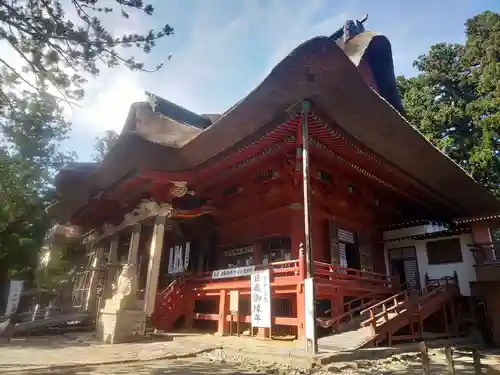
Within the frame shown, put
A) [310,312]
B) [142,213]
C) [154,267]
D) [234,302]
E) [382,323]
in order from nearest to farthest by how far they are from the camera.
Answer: [310,312], [382,323], [234,302], [154,267], [142,213]

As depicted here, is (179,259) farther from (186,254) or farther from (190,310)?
(190,310)

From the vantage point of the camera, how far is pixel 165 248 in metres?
14.1

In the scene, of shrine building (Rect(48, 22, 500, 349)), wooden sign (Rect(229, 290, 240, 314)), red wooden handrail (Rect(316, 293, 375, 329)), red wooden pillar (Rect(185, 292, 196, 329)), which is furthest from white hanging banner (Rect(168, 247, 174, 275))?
red wooden handrail (Rect(316, 293, 375, 329))

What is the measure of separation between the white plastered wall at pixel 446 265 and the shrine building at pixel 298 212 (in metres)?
0.04

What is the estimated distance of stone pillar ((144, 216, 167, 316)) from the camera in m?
9.82

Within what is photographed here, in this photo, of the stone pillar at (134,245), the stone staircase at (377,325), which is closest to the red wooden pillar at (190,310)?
the stone pillar at (134,245)

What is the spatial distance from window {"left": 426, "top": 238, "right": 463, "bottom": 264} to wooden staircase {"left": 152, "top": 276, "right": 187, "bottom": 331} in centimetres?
882

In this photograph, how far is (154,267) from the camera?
10219mm

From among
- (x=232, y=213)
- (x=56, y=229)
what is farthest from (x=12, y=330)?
(x=56, y=229)

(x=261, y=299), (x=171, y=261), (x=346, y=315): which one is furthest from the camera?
(x=171, y=261)

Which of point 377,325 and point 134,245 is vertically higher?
point 134,245

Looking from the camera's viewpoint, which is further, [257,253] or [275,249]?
[257,253]

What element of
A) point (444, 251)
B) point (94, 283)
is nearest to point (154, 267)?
point (94, 283)

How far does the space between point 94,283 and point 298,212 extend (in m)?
8.07
